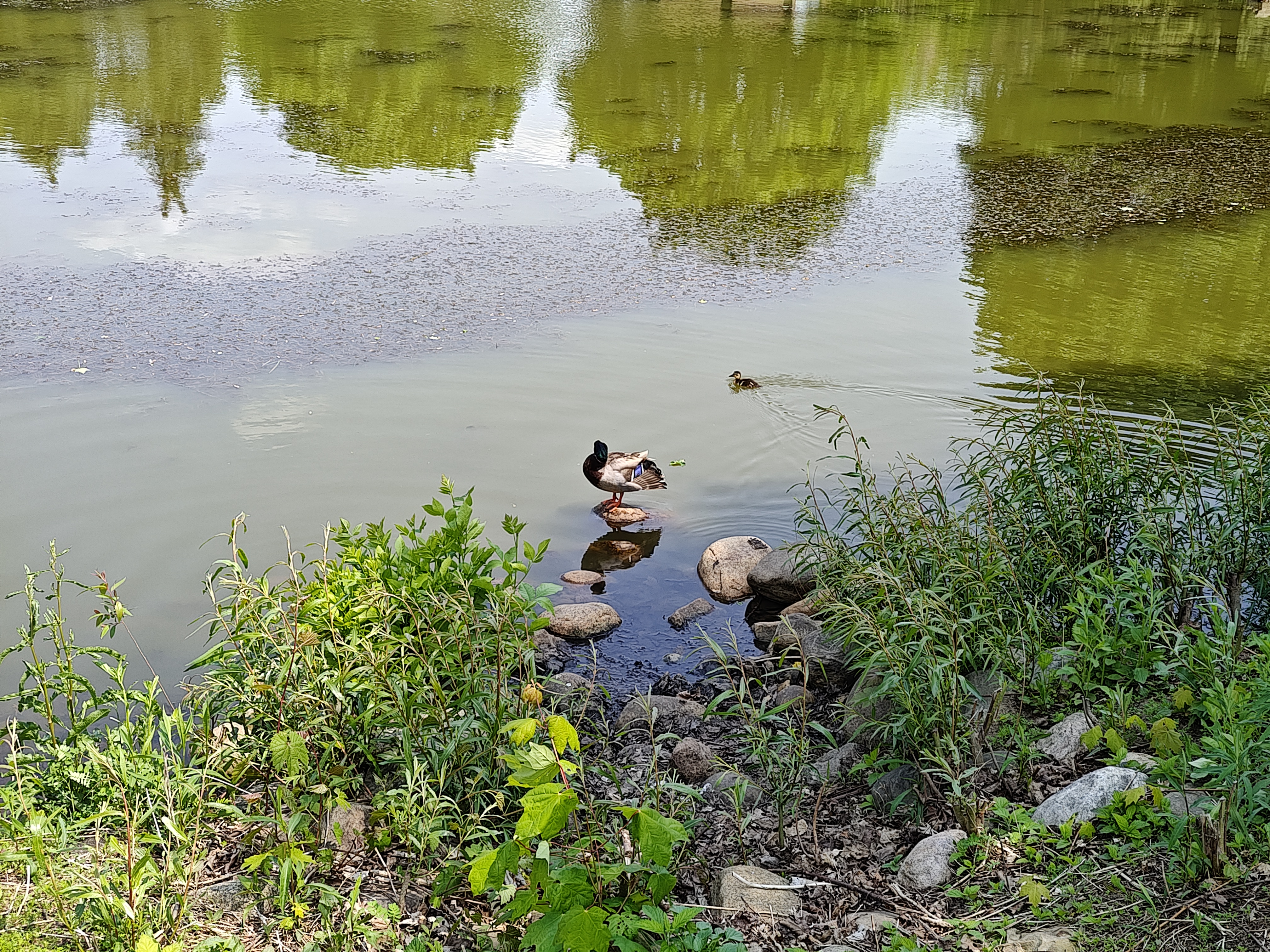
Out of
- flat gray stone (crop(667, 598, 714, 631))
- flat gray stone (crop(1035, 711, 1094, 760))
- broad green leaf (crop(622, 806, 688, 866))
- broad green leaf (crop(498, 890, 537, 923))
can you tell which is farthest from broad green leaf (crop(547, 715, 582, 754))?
flat gray stone (crop(667, 598, 714, 631))

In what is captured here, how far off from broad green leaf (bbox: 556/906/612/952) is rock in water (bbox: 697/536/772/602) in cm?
309

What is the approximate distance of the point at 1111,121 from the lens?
603 inches

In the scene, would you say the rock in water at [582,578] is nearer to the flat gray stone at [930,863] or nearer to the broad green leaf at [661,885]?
the flat gray stone at [930,863]

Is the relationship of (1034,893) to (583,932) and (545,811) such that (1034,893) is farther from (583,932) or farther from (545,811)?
(545,811)

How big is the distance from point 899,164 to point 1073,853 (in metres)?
11.7

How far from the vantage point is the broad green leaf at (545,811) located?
2602 mm

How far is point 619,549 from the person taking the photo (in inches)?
241

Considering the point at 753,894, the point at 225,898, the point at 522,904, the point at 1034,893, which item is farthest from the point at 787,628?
the point at 225,898

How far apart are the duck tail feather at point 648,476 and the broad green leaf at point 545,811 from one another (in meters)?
3.61

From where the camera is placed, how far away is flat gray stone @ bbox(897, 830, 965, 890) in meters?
3.09

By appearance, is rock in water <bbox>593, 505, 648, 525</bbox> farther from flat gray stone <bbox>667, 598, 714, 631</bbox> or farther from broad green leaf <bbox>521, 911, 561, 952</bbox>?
broad green leaf <bbox>521, 911, 561, 952</bbox>

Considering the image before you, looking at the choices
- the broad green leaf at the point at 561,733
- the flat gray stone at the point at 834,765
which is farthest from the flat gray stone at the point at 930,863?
the broad green leaf at the point at 561,733

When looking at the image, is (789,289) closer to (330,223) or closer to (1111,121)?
(330,223)

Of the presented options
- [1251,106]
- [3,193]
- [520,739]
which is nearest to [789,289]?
[520,739]
